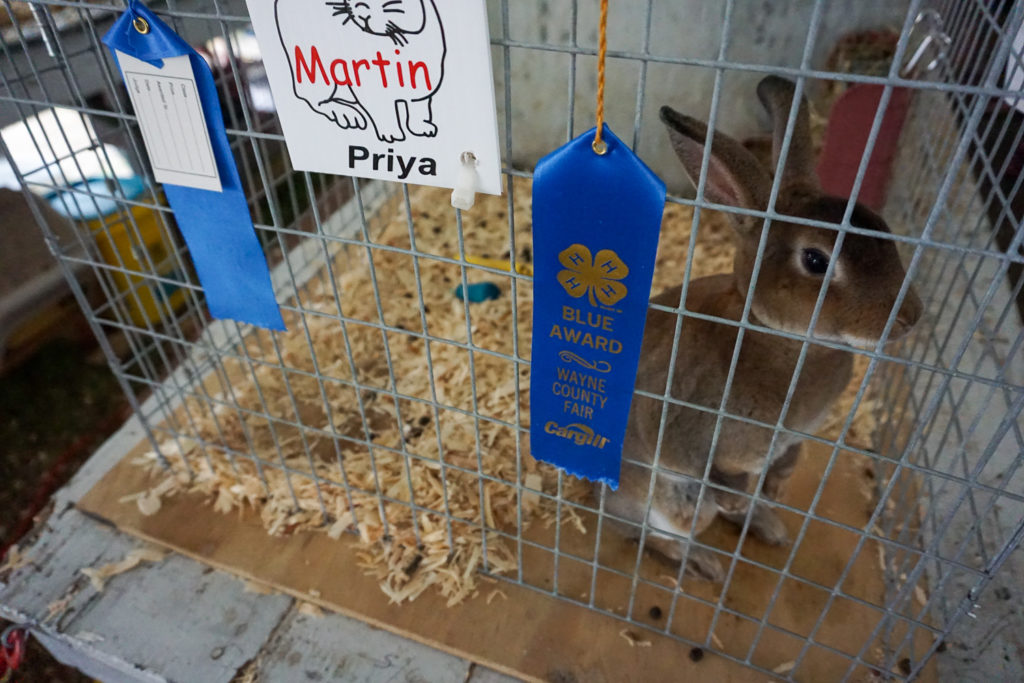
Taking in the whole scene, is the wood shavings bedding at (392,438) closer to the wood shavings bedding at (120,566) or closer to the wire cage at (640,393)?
the wire cage at (640,393)

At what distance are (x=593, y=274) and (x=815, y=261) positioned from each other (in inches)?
15.9

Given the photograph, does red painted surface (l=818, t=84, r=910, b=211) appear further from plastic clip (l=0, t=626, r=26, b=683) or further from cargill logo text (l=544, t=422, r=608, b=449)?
plastic clip (l=0, t=626, r=26, b=683)

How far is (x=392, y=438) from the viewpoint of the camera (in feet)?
5.93

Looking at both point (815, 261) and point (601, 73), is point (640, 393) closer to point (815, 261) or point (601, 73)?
point (815, 261)

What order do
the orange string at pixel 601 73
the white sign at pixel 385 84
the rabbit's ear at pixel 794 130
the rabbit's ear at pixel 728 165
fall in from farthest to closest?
the rabbit's ear at pixel 794 130
the rabbit's ear at pixel 728 165
the white sign at pixel 385 84
the orange string at pixel 601 73

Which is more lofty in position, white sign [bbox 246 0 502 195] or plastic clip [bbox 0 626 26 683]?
white sign [bbox 246 0 502 195]

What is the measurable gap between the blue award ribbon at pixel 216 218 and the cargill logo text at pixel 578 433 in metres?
0.53

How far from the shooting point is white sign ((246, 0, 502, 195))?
78 cm

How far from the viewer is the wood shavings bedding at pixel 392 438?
146 centimetres

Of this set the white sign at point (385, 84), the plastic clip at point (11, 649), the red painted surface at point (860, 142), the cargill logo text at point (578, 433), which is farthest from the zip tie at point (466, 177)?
the red painted surface at point (860, 142)

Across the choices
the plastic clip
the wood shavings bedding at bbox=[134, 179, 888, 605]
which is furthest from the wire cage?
the plastic clip

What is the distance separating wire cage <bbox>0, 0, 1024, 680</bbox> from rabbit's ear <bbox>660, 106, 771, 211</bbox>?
0.31ft

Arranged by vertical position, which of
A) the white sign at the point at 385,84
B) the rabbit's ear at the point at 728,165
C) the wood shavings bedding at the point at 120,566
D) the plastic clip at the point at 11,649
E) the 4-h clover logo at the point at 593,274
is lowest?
the plastic clip at the point at 11,649

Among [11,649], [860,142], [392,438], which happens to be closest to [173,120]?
[392,438]
